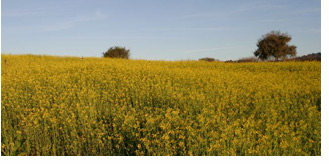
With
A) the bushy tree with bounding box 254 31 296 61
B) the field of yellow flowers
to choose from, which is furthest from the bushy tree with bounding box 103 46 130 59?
the field of yellow flowers

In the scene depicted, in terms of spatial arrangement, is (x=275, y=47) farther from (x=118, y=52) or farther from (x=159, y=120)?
(x=159, y=120)

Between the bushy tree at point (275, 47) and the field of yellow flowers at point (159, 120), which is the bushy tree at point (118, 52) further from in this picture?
the field of yellow flowers at point (159, 120)

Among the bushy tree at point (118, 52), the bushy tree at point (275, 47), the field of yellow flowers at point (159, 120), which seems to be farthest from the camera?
the bushy tree at point (118, 52)

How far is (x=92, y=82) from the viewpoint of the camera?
9766mm

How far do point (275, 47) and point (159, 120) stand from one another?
16244 millimetres

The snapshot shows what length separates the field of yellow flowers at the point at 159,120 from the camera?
5059 mm

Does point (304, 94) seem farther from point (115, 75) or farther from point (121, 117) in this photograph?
point (115, 75)

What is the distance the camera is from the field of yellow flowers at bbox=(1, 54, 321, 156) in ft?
16.6

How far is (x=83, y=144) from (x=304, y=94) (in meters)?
5.67

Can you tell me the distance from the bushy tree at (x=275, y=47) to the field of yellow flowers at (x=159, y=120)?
1032 cm

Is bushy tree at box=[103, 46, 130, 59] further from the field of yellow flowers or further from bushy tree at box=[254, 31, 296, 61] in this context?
the field of yellow flowers

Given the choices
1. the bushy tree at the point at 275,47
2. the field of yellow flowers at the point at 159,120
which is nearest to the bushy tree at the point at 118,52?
the bushy tree at the point at 275,47
